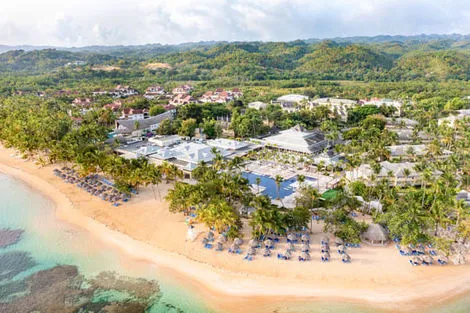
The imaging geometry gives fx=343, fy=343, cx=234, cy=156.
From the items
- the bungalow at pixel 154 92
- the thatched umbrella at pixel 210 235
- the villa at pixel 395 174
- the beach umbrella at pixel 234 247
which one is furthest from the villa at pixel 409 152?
the bungalow at pixel 154 92

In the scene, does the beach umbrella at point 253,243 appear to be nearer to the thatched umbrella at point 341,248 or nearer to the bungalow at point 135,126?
the thatched umbrella at point 341,248

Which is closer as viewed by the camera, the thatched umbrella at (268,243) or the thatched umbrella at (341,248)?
the thatched umbrella at (341,248)

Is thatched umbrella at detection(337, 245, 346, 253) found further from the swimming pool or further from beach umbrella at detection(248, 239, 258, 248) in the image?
the swimming pool

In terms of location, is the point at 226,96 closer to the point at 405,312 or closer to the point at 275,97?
the point at 275,97

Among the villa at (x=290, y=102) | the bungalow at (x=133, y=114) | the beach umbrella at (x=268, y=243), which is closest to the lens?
the beach umbrella at (x=268, y=243)

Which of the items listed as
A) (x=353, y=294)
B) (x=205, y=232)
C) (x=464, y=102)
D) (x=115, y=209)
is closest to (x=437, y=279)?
(x=353, y=294)

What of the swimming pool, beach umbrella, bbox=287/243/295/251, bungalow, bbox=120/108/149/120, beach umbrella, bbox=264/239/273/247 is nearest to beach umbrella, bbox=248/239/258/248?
beach umbrella, bbox=264/239/273/247

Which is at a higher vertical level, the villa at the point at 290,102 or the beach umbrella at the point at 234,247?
the villa at the point at 290,102
